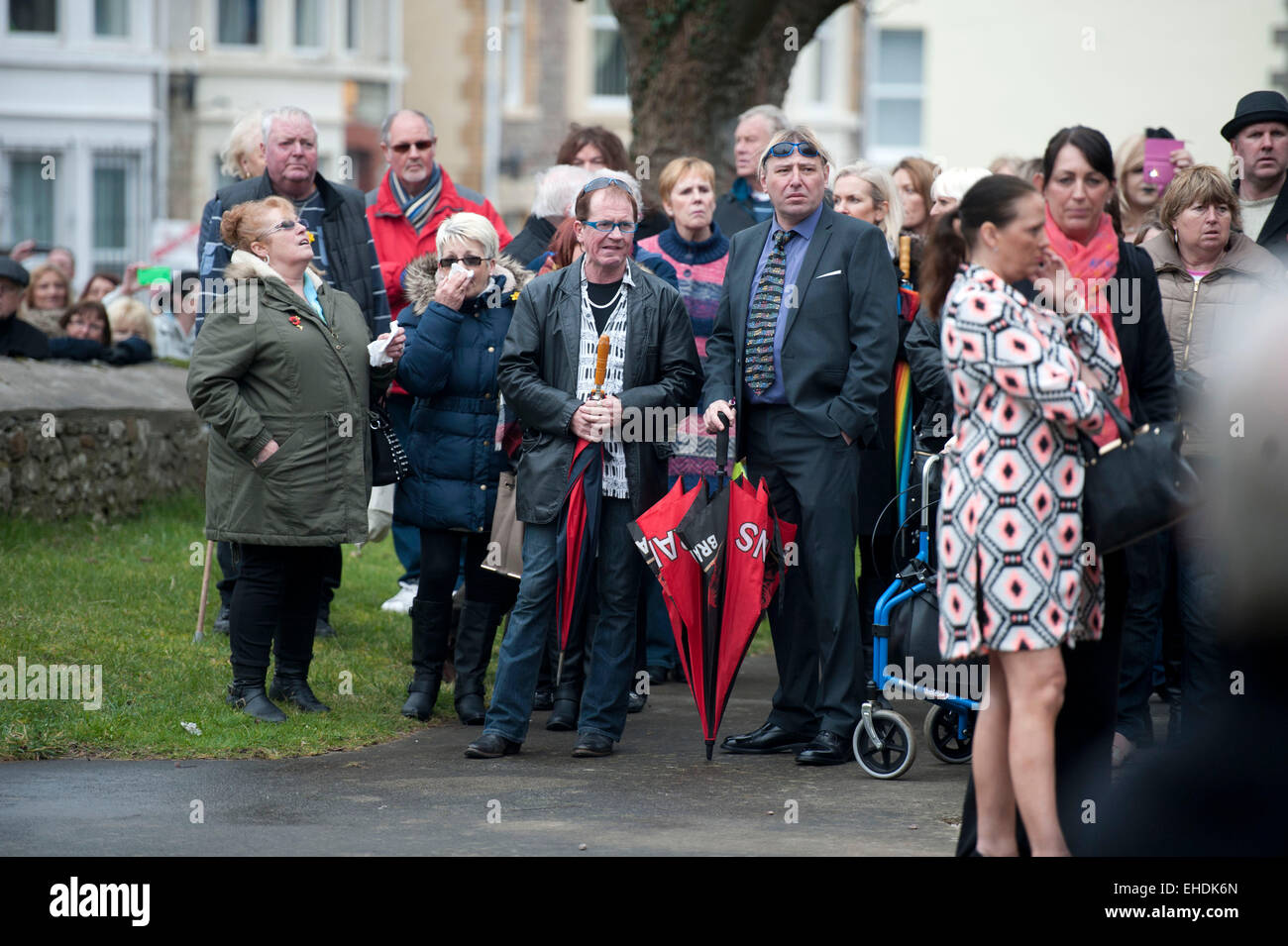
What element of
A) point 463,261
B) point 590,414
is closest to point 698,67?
point 463,261

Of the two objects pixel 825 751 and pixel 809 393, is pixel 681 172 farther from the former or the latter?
pixel 825 751

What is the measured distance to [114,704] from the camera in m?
7.59

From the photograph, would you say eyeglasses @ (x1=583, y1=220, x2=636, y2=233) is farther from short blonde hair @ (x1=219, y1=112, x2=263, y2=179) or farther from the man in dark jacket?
short blonde hair @ (x1=219, y1=112, x2=263, y2=179)

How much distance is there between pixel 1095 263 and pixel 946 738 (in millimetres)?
2087

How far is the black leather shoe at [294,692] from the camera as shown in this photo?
7.68 m

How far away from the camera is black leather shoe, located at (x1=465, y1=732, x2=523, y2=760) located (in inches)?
275

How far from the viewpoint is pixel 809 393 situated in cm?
705

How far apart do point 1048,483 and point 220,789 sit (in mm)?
3251

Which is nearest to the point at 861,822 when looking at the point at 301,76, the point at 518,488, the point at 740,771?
the point at 740,771

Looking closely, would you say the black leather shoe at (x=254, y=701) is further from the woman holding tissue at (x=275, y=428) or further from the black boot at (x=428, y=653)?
the black boot at (x=428, y=653)

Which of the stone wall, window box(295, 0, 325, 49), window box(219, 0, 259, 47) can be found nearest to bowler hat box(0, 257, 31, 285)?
the stone wall

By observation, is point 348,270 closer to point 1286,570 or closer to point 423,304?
point 423,304

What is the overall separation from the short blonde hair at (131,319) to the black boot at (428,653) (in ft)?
24.3

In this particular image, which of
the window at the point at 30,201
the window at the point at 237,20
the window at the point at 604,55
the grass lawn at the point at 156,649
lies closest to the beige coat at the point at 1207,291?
the grass lawn at the point at 156,649
